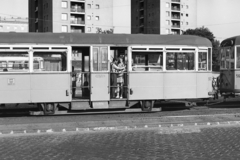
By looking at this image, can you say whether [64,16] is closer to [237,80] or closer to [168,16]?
[168,16]

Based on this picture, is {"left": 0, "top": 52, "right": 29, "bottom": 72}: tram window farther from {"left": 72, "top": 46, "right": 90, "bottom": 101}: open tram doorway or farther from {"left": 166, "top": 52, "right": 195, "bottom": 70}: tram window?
{"left": 166, "top": 52, "right": 195, "bottom": 70}: tram window

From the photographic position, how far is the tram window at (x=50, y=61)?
1455 cm

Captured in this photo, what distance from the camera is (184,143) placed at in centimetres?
984

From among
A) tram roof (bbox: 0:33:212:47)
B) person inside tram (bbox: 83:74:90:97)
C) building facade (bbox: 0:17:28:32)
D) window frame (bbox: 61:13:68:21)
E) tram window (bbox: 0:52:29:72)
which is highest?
building facade (bbox: 0:17:28:32)

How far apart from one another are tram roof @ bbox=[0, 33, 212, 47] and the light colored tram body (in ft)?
9.17

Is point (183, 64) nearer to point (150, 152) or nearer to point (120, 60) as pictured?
point (120, 60)

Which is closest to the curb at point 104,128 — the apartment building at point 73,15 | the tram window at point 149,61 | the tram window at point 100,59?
the tram window at point 149,61

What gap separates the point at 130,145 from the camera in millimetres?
9594

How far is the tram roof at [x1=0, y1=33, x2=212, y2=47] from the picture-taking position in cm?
1439

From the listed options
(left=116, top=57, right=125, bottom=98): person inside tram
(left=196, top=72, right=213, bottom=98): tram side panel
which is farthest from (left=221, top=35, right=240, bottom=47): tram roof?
(left=116, top=57, right=125, bottom=98): person inside tram

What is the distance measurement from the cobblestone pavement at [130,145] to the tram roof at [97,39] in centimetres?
471

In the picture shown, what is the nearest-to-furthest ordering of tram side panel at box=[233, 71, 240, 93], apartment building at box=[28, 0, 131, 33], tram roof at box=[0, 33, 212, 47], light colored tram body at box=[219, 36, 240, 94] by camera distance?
tram roof at box=[0, 33, 212, 47] → tram side panel at box=[233, 71, 240, 93] → light colored tram body at box=[219, 36, 240, 94] → apartment building at box=[28, 0, 131, 33]

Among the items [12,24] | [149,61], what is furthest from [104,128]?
[12,24]

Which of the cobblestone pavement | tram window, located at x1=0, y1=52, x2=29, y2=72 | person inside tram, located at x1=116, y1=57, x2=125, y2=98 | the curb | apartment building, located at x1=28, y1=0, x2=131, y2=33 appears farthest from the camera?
apartment building, located at x1=28, y1=0, x2=131, y2=33
